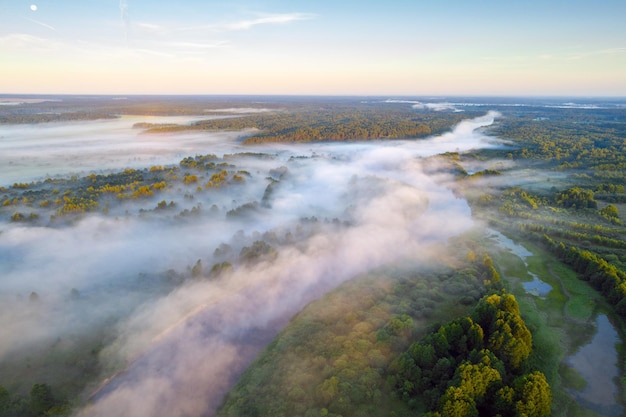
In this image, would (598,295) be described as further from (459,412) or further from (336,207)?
(336,207)

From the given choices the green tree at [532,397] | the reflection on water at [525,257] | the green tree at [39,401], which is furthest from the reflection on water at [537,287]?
the green tree at [39,401]

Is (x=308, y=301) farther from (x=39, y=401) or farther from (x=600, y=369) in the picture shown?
(x=600, y=369)

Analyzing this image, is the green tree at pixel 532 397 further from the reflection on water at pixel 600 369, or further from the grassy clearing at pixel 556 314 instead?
the reflection on water at pixel 600 369

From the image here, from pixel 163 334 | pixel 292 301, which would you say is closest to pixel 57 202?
pixel 163 334

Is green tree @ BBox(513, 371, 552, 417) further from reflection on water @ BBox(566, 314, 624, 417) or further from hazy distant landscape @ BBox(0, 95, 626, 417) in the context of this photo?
reflection on water @ BBox(566, 314, 624, 417)

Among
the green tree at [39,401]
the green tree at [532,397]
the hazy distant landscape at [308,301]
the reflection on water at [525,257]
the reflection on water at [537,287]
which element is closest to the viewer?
the green tree at [532,397]

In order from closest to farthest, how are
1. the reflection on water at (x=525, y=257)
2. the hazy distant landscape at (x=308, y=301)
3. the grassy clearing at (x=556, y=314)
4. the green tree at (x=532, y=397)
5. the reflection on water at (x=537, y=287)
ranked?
the green tree at (x=532, y=397) < the hazy distant landscape at (x=308, y=301) < the grassy clearing at (x=556, y=314) < the reflection on water at (x=537, y=287) < the reflection on water at (x=525, y=257)

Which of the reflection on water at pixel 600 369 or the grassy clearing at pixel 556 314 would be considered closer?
the reflection on water at pixel 600 369

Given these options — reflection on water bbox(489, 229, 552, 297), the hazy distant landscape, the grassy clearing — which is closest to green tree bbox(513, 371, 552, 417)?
the hazy distant landscape
